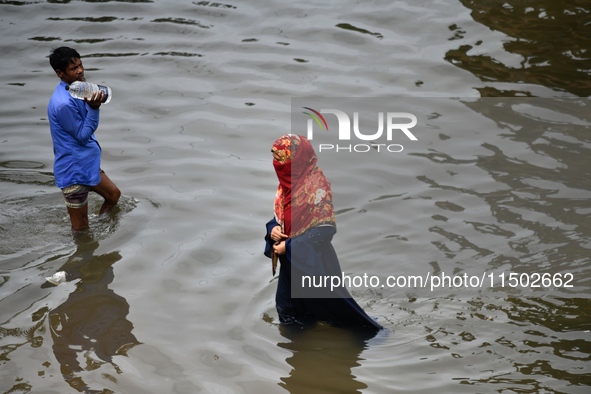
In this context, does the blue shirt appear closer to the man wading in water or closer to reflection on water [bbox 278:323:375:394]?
A: the man wading in water

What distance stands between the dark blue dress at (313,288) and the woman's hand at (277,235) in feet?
0.25

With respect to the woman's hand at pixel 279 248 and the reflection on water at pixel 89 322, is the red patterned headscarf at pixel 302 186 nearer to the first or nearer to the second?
the woman's hand at pixel 279 248

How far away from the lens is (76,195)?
Answer: 23.7ft

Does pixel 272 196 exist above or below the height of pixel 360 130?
A: below

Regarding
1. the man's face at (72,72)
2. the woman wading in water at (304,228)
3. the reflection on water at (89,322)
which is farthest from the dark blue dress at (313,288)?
the man's face at (72,72)

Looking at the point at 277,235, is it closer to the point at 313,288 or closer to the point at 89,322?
the point at 313,288

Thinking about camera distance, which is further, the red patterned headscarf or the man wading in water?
the man wading in water

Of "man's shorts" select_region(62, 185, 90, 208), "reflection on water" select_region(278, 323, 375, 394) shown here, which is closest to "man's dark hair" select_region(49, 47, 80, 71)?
"man's shorts" select_region(62, 185, 90, 208)

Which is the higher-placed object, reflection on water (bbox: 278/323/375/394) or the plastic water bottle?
the plastic water bottle

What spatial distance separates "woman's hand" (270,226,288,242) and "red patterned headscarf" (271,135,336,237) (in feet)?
0.25

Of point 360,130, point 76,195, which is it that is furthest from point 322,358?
point 360,130

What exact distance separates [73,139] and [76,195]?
21.8 inches

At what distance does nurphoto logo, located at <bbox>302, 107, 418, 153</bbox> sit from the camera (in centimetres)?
916

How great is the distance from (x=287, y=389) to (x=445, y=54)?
22.3 ft
